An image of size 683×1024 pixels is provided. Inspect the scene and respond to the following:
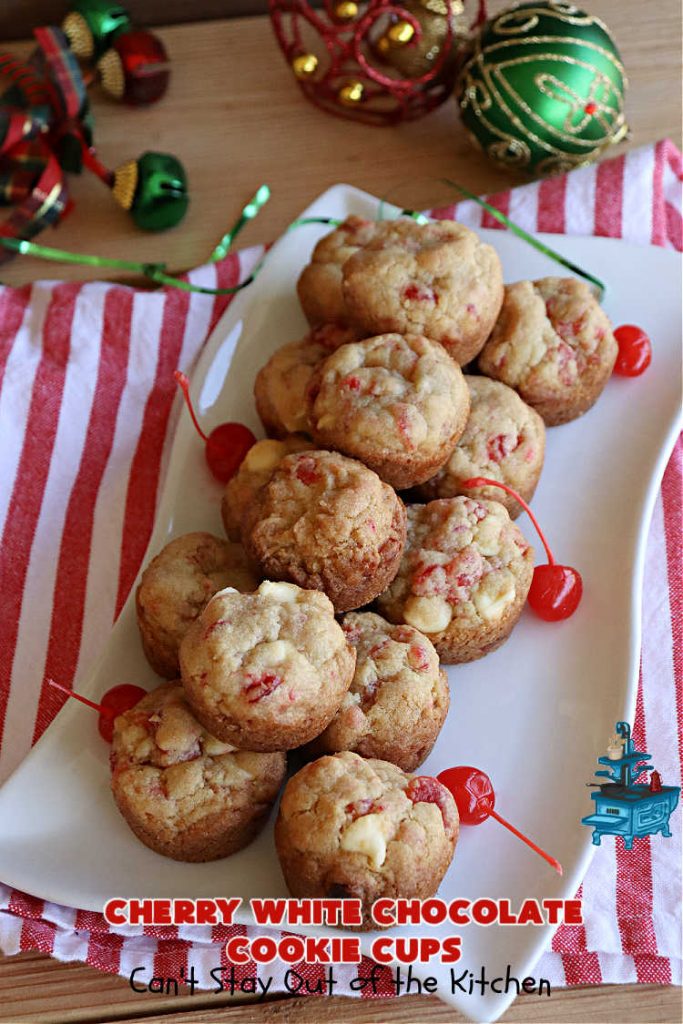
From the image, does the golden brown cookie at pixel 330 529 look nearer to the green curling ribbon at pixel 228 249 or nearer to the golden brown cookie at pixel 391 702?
the golden brown cookie at pixel 391 702

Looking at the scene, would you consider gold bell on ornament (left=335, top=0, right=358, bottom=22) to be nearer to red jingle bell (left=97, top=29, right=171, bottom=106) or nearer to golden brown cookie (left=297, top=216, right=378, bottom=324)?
red jingle bell (left=97, top=29, right=171, bottom=106)

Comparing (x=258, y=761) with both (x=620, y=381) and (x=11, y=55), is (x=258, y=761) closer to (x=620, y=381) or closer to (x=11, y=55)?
(x=620, y=381)

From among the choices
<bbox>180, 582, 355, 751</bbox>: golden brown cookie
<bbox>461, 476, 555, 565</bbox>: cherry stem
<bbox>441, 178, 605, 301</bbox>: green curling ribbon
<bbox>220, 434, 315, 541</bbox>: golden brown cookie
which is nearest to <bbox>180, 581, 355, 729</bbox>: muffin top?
<bbox>180, 582, 355, 751</bbox>: golden brown cookie

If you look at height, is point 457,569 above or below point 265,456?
below

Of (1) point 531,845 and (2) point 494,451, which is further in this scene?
(2) point 494,451

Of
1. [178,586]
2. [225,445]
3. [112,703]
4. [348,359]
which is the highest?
[348,359]

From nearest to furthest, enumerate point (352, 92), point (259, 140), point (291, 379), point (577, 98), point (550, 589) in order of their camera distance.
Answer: point (550, 589), point (291, 379), point (577, 98), point (352, 92), point (259, 140)

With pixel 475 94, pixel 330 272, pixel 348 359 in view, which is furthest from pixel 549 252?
pixel 348 359

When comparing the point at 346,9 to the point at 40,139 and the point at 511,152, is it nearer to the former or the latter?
the point at 511,152

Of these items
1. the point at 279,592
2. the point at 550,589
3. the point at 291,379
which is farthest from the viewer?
the point at 291,379

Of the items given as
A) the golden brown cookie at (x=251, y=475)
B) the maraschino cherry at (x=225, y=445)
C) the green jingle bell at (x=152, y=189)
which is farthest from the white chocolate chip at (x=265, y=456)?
the green jingle bell at (x=152, y=189)
